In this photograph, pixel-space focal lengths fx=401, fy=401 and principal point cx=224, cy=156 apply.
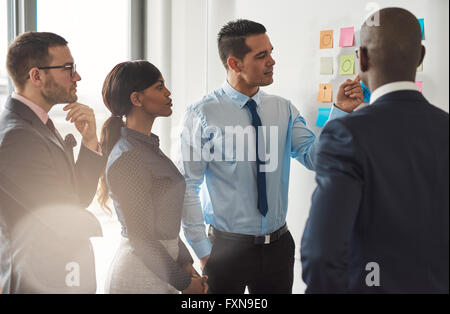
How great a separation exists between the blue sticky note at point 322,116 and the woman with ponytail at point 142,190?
0.79m

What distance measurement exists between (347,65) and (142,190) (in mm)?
1160

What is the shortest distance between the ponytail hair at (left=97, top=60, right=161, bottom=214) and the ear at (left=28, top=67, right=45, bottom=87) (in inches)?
10.0

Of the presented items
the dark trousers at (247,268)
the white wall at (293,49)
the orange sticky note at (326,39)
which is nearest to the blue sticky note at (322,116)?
the white wall at (293,49)

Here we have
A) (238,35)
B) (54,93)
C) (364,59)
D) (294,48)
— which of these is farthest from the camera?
(294,48)

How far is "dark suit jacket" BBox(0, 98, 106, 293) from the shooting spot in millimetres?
1358

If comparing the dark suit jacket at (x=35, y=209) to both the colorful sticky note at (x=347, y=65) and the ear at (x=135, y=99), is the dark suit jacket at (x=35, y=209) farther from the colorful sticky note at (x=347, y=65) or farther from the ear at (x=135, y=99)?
the colorful sticky note at (x=347, y=65)

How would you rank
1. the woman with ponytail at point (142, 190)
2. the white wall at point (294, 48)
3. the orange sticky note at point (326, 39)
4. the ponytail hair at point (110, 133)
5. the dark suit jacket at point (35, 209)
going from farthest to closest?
the orange sticky note at point (326, 39) < the white wall at point (294, 48) < the ponytail hair at point (110, 133) < the woman with ponytail at point (142, 190) < the dark suit jacket at point (35, 209)

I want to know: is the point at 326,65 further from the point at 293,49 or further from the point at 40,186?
the point at 40,186

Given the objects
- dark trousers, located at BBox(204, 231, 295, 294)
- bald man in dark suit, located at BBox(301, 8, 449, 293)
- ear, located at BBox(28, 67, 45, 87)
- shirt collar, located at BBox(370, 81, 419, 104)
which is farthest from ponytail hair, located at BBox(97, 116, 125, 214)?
shirt collar, located at BBox(370, 81, 419, 104)

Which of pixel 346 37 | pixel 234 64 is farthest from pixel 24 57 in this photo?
pixel 346 37

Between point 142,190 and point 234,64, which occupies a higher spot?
point 234,64

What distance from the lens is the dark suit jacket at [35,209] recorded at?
1.36 meters

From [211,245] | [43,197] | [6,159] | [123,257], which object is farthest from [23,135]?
[211,245]

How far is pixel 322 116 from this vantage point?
79.0 inches
